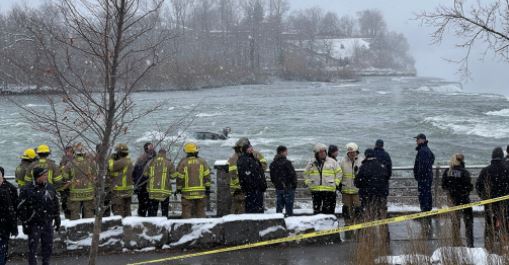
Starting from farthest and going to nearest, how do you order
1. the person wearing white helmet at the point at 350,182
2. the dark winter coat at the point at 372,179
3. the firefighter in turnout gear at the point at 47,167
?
the person wearing white helmet at the point at 350,182 → the firefighter in turnout gear at the point at 47,167 → the dark winter coat at the point at 372,179

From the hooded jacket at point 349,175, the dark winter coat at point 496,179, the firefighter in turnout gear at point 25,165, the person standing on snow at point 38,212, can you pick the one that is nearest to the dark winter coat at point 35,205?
the person standing on snow at point 38,212

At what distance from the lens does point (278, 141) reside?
117 ft

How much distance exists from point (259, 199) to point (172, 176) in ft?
5.29

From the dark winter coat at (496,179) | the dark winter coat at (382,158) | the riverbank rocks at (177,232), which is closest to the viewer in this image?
the dark winter coat at (496,179)

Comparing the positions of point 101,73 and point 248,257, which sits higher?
point 101,73

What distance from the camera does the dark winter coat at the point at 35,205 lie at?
317 inches

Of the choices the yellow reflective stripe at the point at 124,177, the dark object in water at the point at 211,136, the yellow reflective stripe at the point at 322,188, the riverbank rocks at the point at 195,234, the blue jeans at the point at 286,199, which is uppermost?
the yellow reflective stripe at the point at 124,177

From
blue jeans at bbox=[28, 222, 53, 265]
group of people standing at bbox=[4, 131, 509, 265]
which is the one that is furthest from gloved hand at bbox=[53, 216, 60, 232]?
group of people standing at bbox=[4, 131, 509, 265]

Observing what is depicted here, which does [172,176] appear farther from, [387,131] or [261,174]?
[387,131]

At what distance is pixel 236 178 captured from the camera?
1091 centimetres

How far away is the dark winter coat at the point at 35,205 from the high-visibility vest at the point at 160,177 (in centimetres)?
238

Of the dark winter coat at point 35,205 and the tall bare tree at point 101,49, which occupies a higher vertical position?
the tall bare tree at point 101,49

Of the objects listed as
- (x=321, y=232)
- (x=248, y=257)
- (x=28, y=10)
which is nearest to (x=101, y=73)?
(x=28, y=10)

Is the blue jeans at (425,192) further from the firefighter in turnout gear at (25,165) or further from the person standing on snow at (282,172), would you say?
the firefighter in turnout gear at (25,165)
